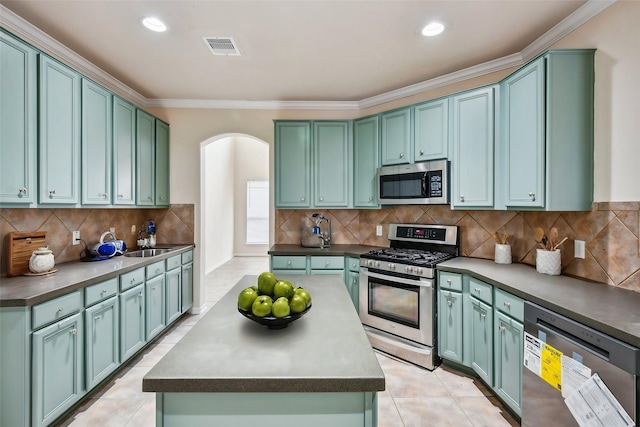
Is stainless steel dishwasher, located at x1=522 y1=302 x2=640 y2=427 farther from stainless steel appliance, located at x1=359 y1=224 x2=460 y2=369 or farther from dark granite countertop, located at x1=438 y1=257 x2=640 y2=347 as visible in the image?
stainless steel appliance, located at x1=359 y1=224 x2=460 y2=369

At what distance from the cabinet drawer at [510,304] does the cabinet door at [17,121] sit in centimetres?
322

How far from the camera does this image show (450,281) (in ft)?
8.70

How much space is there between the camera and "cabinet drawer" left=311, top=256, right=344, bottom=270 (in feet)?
11.2

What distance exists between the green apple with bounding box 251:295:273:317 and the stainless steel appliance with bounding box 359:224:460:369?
194cm

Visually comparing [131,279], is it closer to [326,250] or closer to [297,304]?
[326,250]

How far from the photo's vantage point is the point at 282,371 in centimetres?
93

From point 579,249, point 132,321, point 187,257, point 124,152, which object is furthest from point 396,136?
→ point 132,321

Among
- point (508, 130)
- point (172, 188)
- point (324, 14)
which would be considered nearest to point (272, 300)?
point (324, 14)

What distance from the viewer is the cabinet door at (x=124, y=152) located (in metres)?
2.92

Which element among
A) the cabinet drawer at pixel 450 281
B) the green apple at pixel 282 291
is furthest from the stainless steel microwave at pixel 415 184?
the green apple at pixel 282 291

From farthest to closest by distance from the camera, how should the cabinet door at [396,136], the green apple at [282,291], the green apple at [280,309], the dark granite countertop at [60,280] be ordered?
the cabinet door at [396,136], the dark granite countertop at [60,280], the green apple at [282,291], the green apple at [280,309]

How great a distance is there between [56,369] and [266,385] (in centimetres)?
189

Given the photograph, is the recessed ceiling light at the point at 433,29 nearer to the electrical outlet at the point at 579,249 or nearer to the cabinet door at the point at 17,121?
the electrical outlet at the point at 579,249

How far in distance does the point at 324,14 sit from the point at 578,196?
214cm
